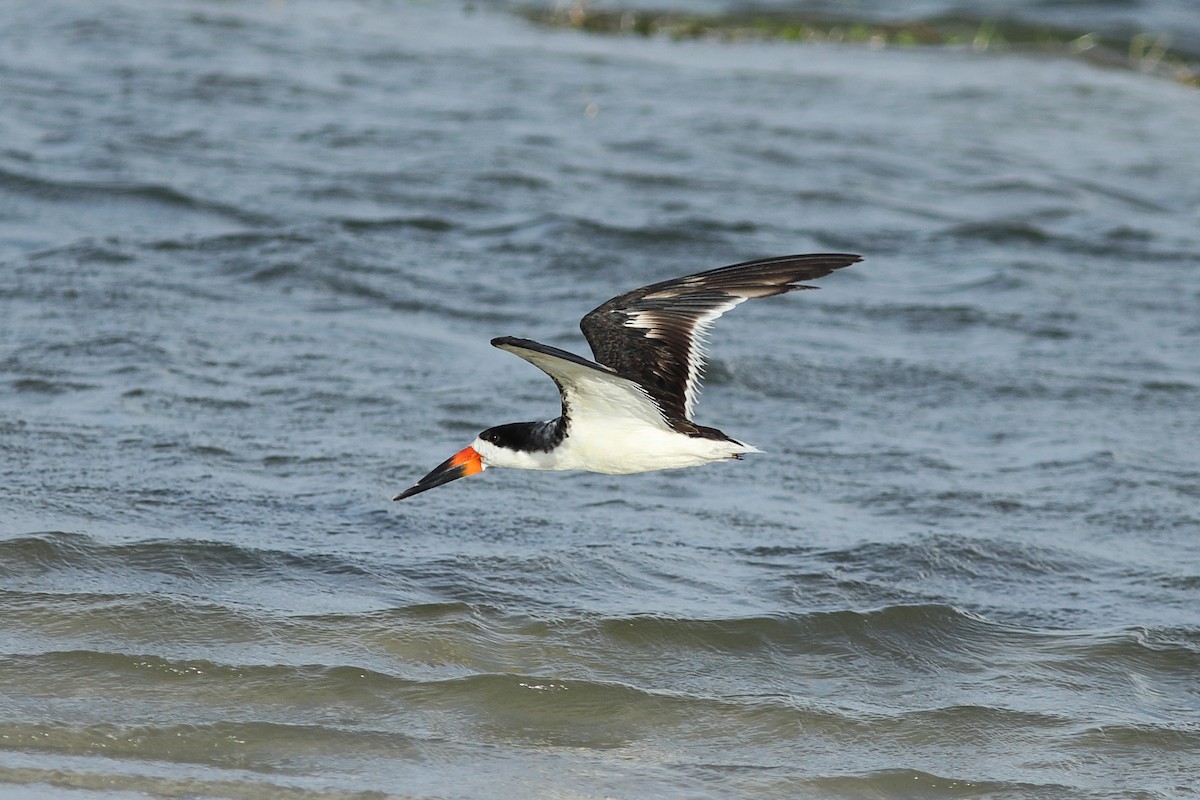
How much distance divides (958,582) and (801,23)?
42.5ft

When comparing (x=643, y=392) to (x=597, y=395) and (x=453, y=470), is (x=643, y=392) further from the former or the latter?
(x=453, y=470)

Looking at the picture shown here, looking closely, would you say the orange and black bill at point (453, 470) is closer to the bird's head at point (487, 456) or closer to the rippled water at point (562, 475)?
the bird's head at point (487, 456)

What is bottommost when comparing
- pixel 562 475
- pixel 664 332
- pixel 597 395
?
pixel 562 475

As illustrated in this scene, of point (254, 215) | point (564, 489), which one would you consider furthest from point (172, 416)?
point (254, 215)

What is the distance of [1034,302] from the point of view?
10.1m

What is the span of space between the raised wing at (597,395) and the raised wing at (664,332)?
0.08m

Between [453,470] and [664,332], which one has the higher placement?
[664,332]

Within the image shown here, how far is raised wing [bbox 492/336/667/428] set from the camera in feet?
17.3

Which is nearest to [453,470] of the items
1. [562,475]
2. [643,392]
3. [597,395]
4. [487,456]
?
[487,456]

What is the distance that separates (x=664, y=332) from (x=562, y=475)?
5.91ft

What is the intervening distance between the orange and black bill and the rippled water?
390 millimetres

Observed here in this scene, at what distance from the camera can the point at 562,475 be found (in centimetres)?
752

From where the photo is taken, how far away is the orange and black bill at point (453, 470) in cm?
607

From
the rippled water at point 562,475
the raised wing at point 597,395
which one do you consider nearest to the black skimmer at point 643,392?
the raised wing at point 597,395
